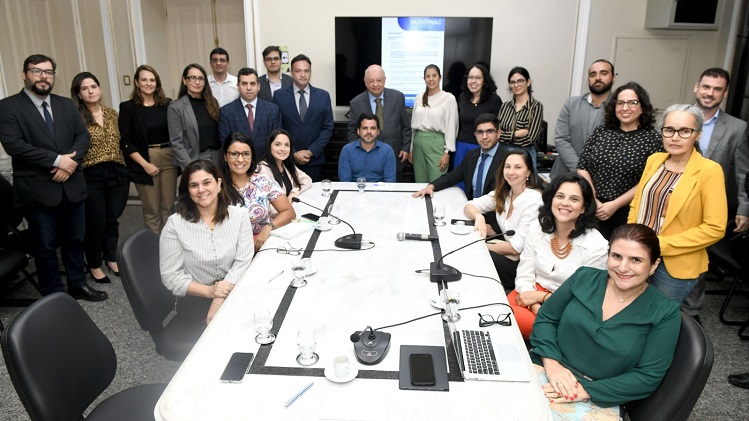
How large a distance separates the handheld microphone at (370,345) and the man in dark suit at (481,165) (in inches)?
73.1

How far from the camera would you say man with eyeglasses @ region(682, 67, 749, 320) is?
2943mm

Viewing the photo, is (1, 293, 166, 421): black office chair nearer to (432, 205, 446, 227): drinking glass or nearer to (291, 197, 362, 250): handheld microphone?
(291, 197, 362, 250): handheld microphone

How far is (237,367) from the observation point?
1.57 m

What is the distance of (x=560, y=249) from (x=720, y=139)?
1.47 meters

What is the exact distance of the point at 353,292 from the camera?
6.80 feet

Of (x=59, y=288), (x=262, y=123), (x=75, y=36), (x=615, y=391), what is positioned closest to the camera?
(x=615, y=391)

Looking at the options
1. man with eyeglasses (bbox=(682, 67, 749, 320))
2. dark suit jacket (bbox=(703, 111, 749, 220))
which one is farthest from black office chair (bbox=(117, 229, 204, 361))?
dark suit jacket (bbox=(703, 111, 749, 220))

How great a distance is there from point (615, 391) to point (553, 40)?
4542 mm

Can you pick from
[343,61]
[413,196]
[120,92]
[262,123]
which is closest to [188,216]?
[413,196]

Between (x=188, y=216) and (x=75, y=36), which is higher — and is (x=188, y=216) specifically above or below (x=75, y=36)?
below

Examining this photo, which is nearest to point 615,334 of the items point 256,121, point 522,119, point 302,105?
point 522,119

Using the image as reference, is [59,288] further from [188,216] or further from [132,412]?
[132,412]

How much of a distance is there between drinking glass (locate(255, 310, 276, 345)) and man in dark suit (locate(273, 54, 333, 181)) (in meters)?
2.65

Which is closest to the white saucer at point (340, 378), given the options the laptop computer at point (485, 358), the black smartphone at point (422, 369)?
the black smartphone at point (422, 369)
